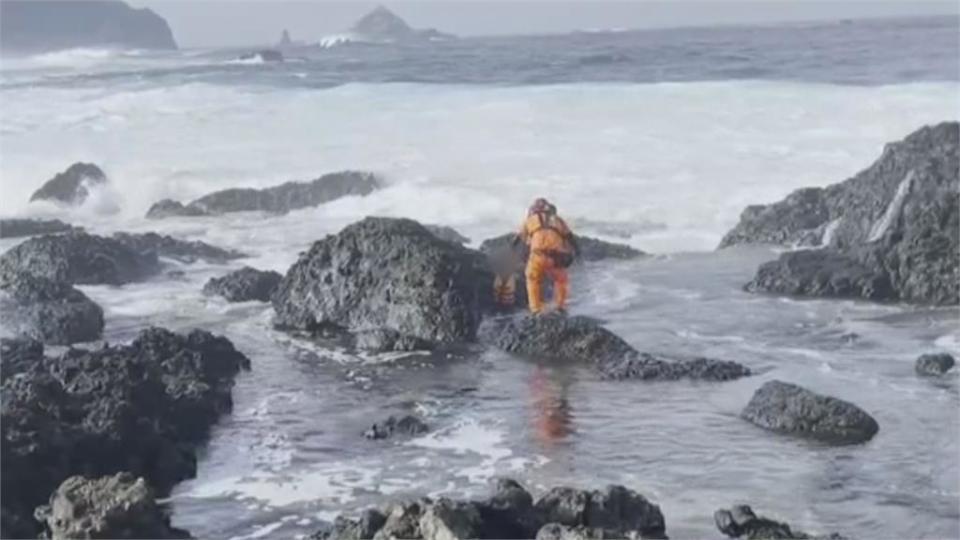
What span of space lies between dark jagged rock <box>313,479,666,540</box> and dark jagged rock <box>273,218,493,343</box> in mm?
6042

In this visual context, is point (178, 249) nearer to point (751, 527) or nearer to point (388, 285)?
point (388, 285)

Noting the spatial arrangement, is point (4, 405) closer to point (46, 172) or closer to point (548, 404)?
point (548, 404)

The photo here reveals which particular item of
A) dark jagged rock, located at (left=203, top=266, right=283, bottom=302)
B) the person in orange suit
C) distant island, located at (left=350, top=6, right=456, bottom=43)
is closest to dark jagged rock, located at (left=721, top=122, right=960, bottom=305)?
the person in orange suit

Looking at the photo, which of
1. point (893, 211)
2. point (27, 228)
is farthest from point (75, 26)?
point (893, 211)

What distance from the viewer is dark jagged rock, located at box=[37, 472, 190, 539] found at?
7.73 meters

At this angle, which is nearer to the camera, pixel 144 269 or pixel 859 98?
pixel 144 269

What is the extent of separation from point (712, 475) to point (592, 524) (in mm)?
1945

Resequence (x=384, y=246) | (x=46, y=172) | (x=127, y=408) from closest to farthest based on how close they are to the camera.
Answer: (x=127, y=408) → (x=384, y=246) → (x=46, y=172)

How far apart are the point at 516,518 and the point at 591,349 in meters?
5.37

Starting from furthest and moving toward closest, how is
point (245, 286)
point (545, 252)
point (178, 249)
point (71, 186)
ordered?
point (71, 186)
point (178, 249)
point (245, 286)
point (545, 252)

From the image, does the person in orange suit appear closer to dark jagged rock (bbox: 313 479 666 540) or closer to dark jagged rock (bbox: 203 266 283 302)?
dark jagged rock (bbox: 203 266 283 302)

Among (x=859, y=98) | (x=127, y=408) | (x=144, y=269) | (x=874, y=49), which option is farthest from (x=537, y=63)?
(x=127, y=408)

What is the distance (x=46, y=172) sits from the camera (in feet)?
A: 96.8

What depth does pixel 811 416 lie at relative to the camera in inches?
428
